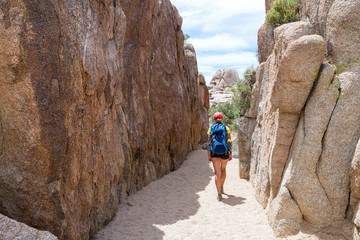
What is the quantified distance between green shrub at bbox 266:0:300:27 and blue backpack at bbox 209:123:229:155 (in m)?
3.22

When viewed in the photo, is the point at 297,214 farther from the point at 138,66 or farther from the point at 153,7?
the point at 153,7

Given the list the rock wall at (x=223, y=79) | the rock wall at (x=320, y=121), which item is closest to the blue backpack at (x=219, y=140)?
the rock wall at (x=320, y=121)

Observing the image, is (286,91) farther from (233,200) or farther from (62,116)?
(62,116)

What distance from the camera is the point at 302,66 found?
507cm

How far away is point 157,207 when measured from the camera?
7.27m

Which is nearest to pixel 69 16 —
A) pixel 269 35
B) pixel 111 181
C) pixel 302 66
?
pixel 111 181

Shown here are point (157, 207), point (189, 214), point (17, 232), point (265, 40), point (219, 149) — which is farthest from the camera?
point (265, 40)

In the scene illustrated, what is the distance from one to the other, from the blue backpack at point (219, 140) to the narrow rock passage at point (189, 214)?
1306 mm

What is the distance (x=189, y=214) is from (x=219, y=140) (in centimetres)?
196

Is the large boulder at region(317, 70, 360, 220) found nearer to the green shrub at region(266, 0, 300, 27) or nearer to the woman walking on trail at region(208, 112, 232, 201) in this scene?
the woman walking on trail at region(208, 112, 232, 201)

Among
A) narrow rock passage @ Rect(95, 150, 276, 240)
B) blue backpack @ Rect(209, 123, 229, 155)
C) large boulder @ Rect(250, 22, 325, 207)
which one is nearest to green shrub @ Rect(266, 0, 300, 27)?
large boulder @ Rect(250, 22, 325, 207)

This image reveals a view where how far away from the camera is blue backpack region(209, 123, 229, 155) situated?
7.53 metres

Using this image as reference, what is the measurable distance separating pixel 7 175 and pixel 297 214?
4.49 meters

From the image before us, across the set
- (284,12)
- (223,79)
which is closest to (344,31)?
(284,12)
